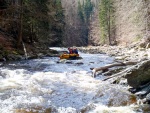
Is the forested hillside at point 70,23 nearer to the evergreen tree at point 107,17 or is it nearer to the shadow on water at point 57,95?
the evergreen tree at point 107,17

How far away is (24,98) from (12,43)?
52.7 ft

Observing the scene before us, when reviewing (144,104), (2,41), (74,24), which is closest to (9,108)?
(144,104)

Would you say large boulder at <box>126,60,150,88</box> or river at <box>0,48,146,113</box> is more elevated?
large boulder at <box>126,60,150,88</box>

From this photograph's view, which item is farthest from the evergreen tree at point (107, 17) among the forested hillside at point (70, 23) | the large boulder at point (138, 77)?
the large boulder at point (138, 77)

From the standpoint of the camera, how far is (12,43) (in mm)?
23656

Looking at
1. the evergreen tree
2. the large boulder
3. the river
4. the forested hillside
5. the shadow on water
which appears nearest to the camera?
the river

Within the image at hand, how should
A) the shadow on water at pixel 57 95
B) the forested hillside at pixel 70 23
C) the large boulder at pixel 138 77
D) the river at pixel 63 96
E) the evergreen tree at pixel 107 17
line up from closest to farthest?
1. the river at pixel 63 96
2. the shadow on water at pixel 57 95
3. the large boulder at pixel 138 77
4. the forested hillside at pixel 70 23
5. the evergreen tree at pixel 107 17

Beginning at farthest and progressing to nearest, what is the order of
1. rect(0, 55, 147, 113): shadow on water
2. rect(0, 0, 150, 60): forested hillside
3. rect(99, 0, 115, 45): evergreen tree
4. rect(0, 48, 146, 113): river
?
rect(99, 0, 115, 45): evergreen tree < rect(0, 0, 150, 60): forested hillside < rect(0, 55, 147, 113): shadow on water < rect(0, 48, 146, 113): river

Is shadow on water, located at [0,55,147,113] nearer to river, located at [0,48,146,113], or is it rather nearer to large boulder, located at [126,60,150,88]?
river, located at [0,48,146,113]

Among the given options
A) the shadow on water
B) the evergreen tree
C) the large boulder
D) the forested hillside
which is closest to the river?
the shadow on water

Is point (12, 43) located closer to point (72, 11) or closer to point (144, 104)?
point (144, 104)

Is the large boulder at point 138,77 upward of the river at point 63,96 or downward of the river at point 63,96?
upward

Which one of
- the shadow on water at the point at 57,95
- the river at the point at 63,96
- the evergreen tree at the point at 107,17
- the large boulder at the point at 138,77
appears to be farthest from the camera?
the evergreen tree at the point at 107,17

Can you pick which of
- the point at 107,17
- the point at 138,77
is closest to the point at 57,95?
the point at 138,77
